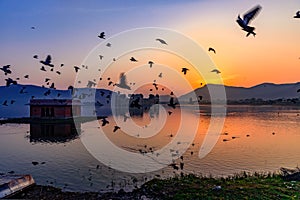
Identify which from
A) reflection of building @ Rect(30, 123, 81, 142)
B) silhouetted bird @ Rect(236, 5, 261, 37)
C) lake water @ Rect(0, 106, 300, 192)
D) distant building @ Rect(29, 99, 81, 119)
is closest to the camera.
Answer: silhouetted bird @ Rect(236, 5, 261, 37)

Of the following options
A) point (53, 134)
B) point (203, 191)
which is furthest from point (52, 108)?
point (203, 191)

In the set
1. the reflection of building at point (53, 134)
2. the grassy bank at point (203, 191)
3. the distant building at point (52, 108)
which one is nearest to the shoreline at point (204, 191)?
the grassy bank at point (203, 191)

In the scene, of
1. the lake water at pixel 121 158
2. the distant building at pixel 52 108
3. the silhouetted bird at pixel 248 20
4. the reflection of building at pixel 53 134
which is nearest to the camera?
the silhouetted bird at pixel 248 20

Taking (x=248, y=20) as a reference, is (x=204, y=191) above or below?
below

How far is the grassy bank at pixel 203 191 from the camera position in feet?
A: 45.6

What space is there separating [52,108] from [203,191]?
6453cm

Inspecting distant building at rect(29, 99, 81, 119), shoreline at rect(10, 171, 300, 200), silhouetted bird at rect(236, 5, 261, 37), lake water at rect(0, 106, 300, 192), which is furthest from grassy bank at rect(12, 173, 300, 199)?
distant building at rect(29, 99, 81, 119)

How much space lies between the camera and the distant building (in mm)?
74500

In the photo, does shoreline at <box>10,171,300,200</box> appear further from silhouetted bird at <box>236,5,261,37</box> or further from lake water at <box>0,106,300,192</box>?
silhouetted bird at <box>236,5,261,37</box>

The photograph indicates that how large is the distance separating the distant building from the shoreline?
57.4 metres

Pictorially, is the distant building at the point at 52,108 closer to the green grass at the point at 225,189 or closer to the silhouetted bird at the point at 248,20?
the green grass at the point at 225,189

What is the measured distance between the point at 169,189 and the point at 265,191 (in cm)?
427

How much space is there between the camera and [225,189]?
48.9 ft

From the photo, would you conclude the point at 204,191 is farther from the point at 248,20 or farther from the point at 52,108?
the point at 52,108
